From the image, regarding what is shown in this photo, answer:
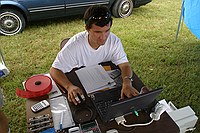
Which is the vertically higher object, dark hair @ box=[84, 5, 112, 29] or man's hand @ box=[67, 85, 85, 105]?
dark hair @ box=[84, 5, 112, 29]

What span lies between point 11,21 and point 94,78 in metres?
2.71

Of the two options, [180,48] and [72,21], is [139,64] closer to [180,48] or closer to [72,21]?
[180,48]

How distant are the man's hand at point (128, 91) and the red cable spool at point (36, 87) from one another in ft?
1.70

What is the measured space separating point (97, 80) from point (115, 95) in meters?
0.20

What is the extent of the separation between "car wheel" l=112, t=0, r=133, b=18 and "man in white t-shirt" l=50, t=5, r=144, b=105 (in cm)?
286

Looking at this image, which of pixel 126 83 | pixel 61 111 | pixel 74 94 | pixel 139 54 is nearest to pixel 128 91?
pixel 126 83

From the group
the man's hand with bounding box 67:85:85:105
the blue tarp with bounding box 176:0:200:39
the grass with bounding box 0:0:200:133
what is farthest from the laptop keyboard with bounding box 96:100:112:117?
the blue tarp with bounding box 176:0:200:39

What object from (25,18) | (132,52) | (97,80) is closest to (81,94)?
(97,80)

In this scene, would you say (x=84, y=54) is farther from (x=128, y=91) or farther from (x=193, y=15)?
(x=193, y=15)

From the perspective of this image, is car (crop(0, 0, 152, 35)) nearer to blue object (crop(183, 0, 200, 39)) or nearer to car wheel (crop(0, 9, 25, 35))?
car wheel (crop(0, 9, 25, 35))

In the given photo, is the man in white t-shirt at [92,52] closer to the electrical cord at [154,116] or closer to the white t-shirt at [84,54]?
the white t-shirt at [84,54]

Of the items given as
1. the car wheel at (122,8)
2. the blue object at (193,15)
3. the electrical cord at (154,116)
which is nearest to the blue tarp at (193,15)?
the blue object at (193,15)

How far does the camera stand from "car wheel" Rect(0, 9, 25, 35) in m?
3.75

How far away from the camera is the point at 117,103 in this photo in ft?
3.86
